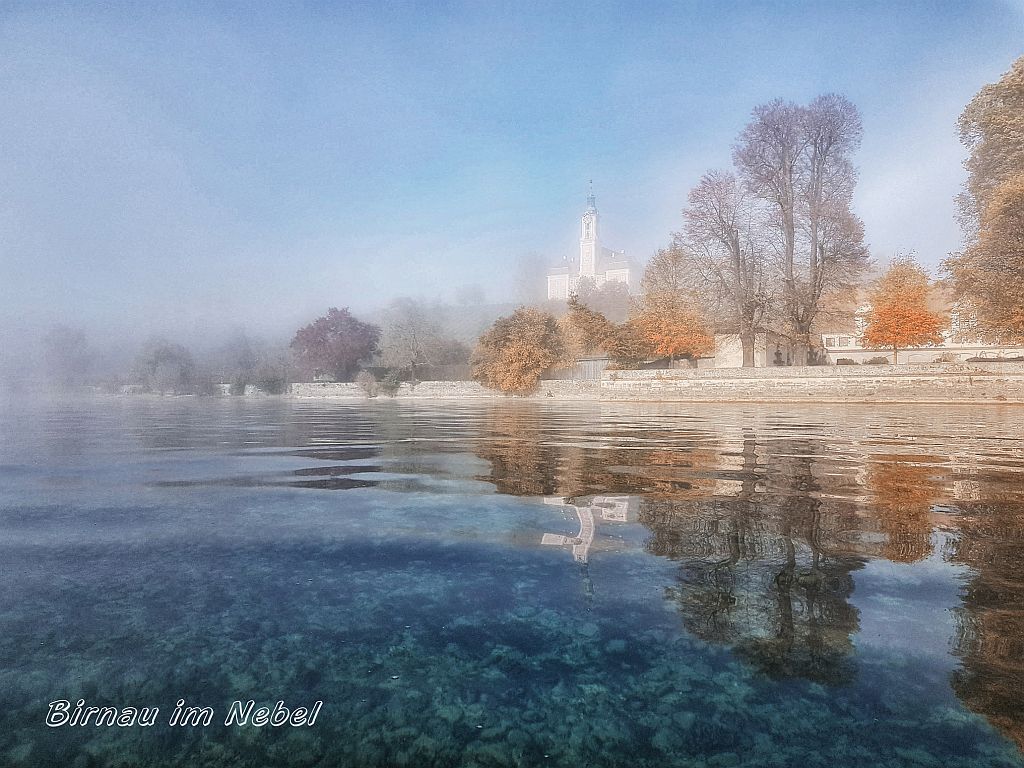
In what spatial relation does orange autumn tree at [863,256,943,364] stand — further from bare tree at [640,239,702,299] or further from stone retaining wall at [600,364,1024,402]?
bare tree at [640,239,702,299]

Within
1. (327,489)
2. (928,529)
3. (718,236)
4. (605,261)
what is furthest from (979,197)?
(605,261)

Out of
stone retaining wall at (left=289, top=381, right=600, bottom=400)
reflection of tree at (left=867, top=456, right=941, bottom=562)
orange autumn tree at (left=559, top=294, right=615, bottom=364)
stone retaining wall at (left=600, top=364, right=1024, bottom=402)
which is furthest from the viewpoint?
stone retaining wall at (left=289, top=381, right=600, bottom=400)

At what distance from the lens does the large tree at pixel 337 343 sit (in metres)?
52.1

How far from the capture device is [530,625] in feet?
6.66

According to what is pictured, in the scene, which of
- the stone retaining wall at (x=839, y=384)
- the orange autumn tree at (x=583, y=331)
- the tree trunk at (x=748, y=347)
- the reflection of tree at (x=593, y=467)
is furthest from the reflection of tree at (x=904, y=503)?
the orange autumn tree at (x=583, y=331)

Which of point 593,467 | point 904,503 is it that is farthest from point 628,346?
point 904,503

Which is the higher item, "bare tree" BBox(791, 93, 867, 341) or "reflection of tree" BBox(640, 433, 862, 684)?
"bare tree" BBox(791, 93, 867, 341)

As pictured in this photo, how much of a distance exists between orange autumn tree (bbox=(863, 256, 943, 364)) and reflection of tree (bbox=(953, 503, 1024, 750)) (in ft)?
105

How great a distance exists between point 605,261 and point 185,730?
152188mm

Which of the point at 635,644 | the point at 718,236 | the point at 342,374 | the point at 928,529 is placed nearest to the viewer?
the point at 635,644

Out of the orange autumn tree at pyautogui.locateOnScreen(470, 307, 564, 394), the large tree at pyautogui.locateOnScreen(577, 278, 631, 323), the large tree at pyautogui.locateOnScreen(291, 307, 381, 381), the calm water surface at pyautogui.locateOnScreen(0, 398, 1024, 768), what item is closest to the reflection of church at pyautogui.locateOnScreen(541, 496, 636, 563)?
the calm water surface at pyautogui.locateOnScreen(0, 398, 1024, 768)

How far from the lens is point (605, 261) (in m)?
147

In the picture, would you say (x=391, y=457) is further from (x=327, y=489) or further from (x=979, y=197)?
(x=979, y=197)

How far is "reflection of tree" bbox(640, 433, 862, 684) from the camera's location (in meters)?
1.80
